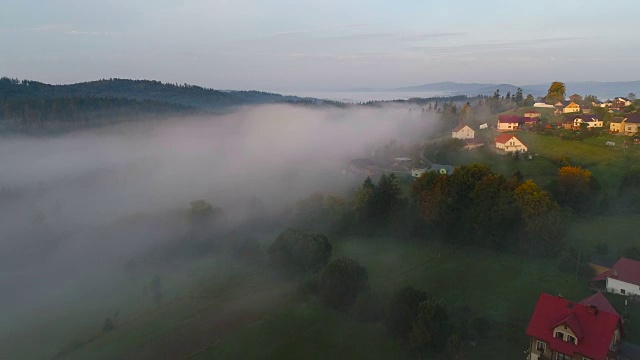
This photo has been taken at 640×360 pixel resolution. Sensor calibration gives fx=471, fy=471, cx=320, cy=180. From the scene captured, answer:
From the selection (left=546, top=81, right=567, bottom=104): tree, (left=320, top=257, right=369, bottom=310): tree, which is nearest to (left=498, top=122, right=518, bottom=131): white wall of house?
(left=546, top=81, right=567, bottom=104): tree

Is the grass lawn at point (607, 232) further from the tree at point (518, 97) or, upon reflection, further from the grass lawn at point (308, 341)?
the tree at point (518, 97)

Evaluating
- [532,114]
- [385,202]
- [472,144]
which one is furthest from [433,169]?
[532,114]

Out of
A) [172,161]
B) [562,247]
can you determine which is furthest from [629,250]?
[172,161]

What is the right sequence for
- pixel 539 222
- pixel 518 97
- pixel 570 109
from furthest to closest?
pixel 518 97 < pixel 570 109 < pixel 539 222

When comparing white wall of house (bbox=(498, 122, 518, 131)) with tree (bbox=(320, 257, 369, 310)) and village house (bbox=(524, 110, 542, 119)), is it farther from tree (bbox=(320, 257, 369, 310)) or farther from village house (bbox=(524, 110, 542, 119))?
tree (bbox=(320, 257, 369, 310))

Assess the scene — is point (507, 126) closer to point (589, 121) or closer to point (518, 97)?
point (589, 121)

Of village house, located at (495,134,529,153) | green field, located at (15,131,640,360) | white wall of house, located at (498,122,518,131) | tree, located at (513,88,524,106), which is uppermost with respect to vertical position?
tree, located at (513,88,524,106)
